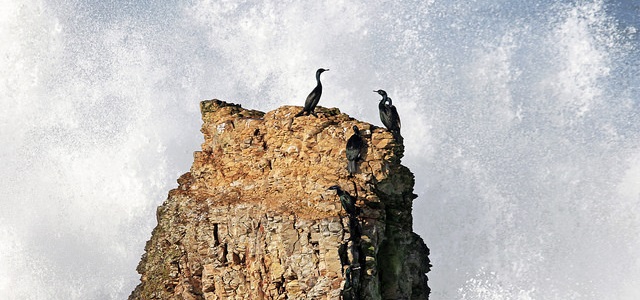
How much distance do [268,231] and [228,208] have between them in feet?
7.07

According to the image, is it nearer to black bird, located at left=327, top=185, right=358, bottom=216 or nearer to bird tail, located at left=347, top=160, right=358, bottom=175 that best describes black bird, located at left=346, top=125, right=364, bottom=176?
bird tail, located at left=347, top=160, right=358, bottom=175

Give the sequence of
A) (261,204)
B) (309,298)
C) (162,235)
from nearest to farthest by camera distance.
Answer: (309,298)
(261,204)
(162,235)

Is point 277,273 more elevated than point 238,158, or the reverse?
point 238,158

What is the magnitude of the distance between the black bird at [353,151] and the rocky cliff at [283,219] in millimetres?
190

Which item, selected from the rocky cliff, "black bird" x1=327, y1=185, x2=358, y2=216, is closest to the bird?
the rocky cliff

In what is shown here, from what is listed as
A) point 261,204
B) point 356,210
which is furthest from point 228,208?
point 356,210

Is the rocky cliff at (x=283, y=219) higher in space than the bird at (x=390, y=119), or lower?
lower

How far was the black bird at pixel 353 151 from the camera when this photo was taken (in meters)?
37.0

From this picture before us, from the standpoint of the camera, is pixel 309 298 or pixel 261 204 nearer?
pixel 309 298

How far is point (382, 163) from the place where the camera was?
37.8 metres

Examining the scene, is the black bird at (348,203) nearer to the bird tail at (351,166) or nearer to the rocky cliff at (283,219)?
the rocky cliff at (283,219)

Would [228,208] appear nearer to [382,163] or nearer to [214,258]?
[214,258]

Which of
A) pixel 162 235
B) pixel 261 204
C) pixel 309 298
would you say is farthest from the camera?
pixel 162 235

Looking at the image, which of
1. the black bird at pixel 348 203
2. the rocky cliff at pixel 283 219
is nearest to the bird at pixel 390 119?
the rocky cliff at pixel 283 219
